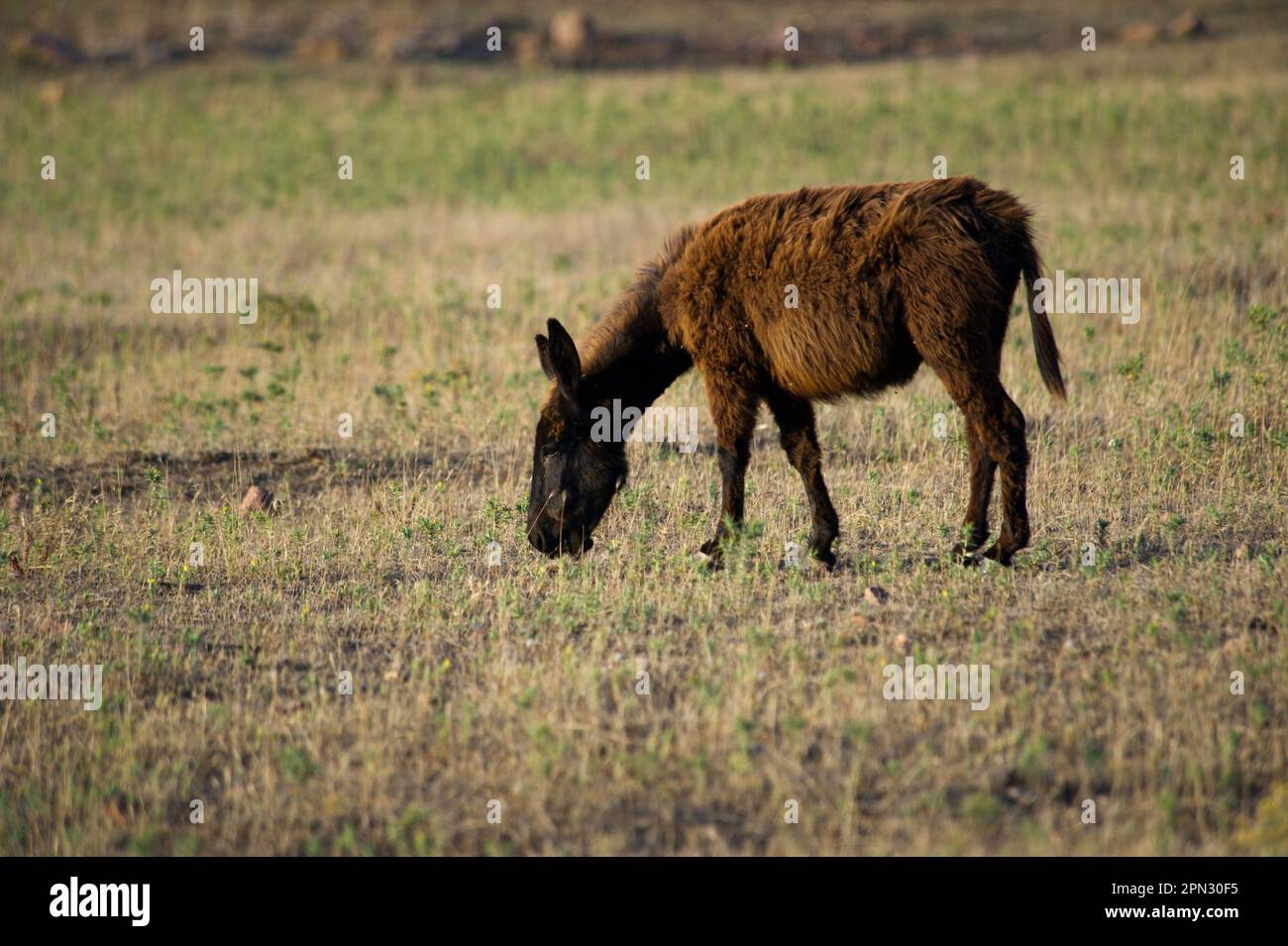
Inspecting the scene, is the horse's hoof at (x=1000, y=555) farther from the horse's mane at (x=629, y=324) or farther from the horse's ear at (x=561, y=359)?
the horse's ear at (x=561, y=359)

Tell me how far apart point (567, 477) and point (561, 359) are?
0.76 metres

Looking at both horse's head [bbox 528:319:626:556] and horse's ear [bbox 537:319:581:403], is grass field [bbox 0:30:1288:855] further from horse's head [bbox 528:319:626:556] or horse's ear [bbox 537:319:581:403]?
horse's ear [bbox 537:319:581:403]

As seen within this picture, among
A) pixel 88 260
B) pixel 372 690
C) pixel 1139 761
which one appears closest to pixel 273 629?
pixel 372 690

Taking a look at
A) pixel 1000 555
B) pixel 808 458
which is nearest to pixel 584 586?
pixel 808 458

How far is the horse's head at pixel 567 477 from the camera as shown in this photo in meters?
7.36

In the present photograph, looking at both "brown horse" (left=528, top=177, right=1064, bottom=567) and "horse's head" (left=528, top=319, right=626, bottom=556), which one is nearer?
"brown horse" (left=528, top=177, right=1064, bottom=567)

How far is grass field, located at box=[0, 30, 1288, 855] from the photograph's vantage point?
4824 mm

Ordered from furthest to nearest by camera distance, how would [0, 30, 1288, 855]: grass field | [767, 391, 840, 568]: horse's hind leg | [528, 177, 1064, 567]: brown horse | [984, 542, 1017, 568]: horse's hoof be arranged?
[767, 391, 840, 568]: horse's hind leg, [984, 542, 1017, 568]: horse's hoof, [528, 177, 1064, 567]: brown horse, [0, 30, 1288, 855]: grass field

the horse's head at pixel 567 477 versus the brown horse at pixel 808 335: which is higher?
the brown horse at pixel 808 335

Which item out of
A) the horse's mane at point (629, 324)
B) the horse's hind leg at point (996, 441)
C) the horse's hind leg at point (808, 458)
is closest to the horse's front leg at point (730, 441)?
the horse's hind leg at point (808, 458)

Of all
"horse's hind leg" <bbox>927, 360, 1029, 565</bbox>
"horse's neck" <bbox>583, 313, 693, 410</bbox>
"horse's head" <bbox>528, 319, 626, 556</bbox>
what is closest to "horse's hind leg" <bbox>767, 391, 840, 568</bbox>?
"horse's neck" <bbox>583, 313, 693, 410</bbox>

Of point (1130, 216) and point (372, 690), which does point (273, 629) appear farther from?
point (1130, 216)

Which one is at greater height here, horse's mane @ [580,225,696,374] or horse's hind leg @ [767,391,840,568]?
horse's mane @ [580,225,696,374]

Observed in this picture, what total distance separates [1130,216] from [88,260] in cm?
1431
